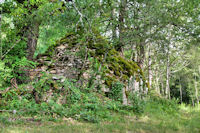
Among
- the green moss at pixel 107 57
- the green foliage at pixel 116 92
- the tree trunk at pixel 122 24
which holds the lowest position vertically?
the green foliage at pixel 116 92

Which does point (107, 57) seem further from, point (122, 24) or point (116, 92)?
point (116, 92)

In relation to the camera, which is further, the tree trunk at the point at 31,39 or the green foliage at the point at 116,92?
the green foliage at the point at 116,92

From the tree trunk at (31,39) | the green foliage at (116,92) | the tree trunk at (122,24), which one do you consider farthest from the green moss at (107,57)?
the tree trunk at (31,39)

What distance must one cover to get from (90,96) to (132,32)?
3251 mm

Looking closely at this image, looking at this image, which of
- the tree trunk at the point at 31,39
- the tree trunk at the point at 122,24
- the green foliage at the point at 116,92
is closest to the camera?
the tree trunk at the point at 31,39

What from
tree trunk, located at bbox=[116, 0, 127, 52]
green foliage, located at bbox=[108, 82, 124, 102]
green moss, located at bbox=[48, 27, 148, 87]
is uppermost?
tree trunk, located at bbox=[116, 0, 127, 52]

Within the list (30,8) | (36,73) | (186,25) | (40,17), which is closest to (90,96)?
(36,73)

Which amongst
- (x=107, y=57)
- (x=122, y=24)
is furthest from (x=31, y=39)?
(x=122, y=24)

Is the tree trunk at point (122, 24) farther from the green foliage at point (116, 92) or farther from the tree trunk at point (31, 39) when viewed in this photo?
the tree trunk at point (31, 39)

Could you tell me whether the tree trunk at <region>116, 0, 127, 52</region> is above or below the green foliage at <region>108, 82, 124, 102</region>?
above

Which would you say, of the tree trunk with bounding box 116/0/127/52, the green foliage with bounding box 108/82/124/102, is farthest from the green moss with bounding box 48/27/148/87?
the tree trunk with bounding box 116/0/127/52

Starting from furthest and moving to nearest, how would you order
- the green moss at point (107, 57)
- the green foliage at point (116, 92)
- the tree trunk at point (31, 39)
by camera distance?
the green moss at point (107, 57) < the green foliage at point (116, 92) < the tree trunk at point (31, 39)

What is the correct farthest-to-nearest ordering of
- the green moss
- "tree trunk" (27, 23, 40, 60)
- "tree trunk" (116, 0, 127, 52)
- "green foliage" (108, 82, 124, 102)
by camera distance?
the green moss → "tree trunk" (116, 0, 127, 52) → "green foliage" (108, 82, 124, 102) → "tree trunk" (27, 23, 40, 60)

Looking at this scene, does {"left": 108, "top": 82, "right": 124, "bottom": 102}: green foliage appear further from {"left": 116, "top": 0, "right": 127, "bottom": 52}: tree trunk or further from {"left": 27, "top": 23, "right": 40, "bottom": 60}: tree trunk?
{"left": 27, "top": 23, "right": 40, "bottom": 60}: tree trunk
